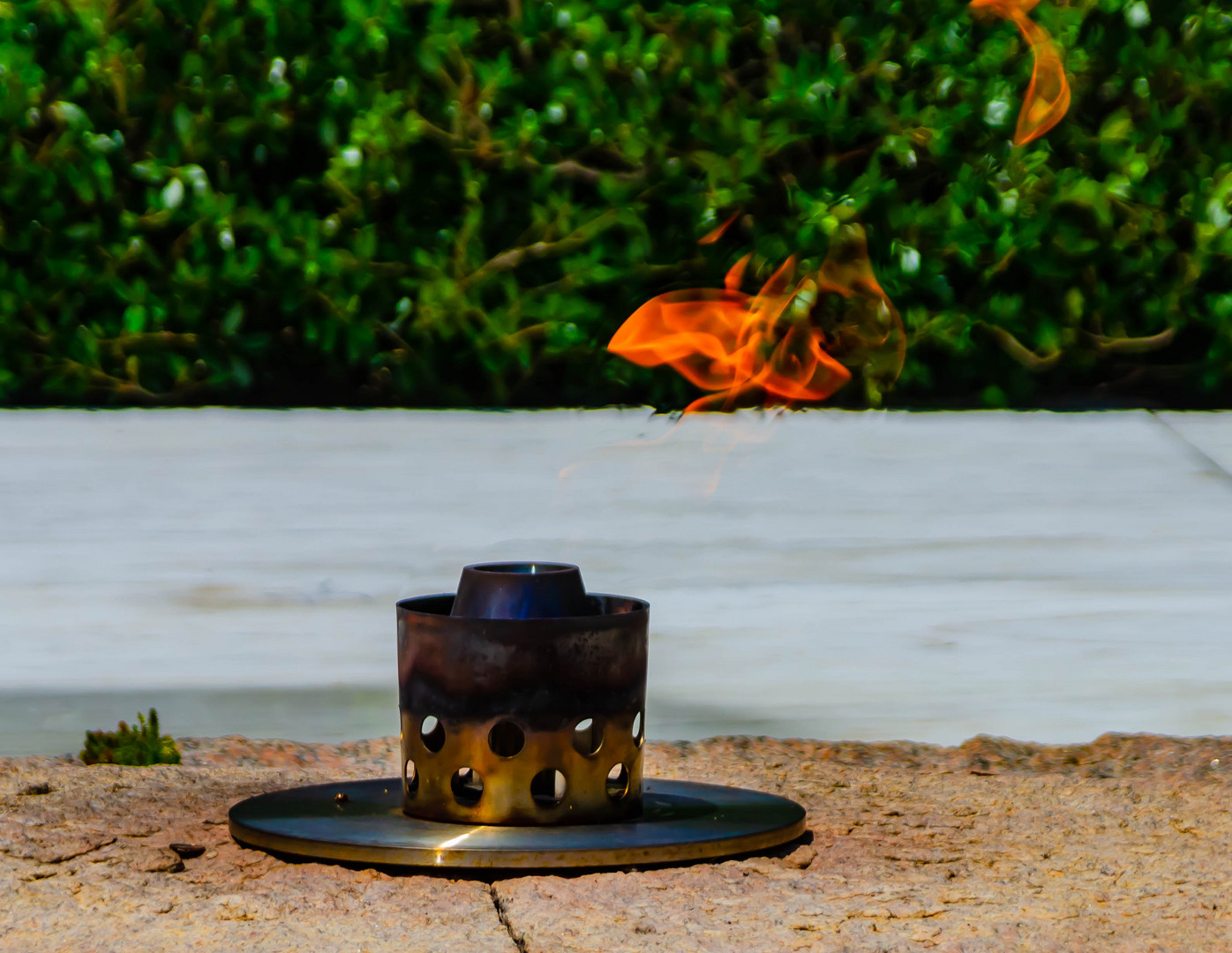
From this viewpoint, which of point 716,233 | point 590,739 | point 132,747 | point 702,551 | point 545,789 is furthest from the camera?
point 716,233

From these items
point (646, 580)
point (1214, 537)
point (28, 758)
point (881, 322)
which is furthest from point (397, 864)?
point (881, 322)

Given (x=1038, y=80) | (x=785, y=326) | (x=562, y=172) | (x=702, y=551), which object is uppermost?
(x=1038, y=80)

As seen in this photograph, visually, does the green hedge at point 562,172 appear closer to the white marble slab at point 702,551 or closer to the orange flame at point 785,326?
the orange flame at point 785,326

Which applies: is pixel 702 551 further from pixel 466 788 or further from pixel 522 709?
pixel 522 709

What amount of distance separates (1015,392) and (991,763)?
512 centimetres

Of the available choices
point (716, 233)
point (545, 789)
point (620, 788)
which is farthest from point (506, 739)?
point (716, 233)

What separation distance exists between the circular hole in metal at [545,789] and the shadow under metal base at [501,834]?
0.08 metres

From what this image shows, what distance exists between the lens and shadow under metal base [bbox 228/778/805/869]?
119 inches

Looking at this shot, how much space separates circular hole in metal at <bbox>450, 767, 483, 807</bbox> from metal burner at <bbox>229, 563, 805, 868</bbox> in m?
0.02

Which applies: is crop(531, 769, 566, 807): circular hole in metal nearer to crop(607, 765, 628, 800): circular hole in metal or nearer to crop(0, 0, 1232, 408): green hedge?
crop(607, 765, 628, 800): circular hole in metal

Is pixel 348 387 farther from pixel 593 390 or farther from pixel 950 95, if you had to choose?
pixel 950 95

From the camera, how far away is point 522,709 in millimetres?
3131

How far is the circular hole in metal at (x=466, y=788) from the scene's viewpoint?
3.26 metres

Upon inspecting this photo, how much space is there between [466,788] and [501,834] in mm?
286
